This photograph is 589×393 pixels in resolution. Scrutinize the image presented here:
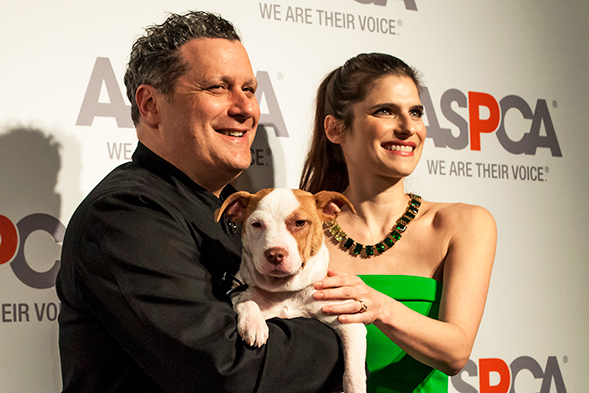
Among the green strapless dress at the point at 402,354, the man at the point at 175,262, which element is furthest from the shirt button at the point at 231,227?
the green strapless dress at the point at 402,354

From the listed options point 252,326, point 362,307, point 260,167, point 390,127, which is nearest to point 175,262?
point 252,326

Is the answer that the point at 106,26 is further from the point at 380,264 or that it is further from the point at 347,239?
the point at 380,264

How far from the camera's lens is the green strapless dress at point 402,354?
188 cm

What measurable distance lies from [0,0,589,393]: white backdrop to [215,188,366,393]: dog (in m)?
0.91

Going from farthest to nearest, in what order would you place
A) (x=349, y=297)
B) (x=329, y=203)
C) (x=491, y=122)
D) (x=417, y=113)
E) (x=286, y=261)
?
1. (x=491, y=122)
2. (x=417, y=113)
3. (x=329, y=203)
4. (x=349, y=297)
5. (x=286, y=261)

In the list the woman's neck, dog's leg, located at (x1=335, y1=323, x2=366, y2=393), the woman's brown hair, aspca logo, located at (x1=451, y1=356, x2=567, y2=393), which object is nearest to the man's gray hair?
the woman's brown hair

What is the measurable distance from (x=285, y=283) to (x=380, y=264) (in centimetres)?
61

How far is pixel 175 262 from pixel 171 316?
13 centimetres

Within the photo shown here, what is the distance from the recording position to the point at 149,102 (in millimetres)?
1774

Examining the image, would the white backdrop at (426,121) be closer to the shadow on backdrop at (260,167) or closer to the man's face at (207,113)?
the shadow on backdrop at (260,167)

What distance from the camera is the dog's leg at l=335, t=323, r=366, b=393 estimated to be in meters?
1.44

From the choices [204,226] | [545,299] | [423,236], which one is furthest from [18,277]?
[545,299]

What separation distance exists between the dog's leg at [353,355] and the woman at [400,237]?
23 centimetres

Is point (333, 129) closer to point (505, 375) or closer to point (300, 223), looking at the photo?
point (300, 223)
